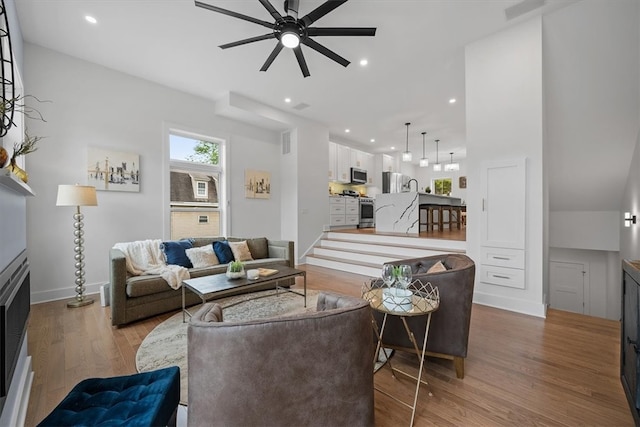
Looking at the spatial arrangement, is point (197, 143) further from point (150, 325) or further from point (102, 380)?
point (102, 380)

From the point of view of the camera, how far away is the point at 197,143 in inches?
199

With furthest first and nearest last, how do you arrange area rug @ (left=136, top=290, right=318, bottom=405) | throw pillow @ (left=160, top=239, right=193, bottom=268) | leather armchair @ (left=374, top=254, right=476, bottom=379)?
throw pillow @ (left=160, top=239, right=193, bottom=268) < area rug @ (left=136, top=290, right=318, bottom=405) < leather armchair @ (left=374, top=254, right=476, bottom=379)

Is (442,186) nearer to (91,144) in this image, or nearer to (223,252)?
(223,252)

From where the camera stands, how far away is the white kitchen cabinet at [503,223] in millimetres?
3117

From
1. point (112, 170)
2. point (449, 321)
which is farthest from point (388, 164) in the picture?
point (449, 321)

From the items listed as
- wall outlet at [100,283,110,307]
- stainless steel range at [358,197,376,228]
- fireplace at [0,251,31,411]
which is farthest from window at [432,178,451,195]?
fireplace at [0,251,31,411]

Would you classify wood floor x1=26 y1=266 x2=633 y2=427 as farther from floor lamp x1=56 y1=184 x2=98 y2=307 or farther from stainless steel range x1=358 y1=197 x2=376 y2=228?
stainless steel range x1=358 y1=197 x2=376 y2=228

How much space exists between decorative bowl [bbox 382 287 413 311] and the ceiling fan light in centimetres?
244

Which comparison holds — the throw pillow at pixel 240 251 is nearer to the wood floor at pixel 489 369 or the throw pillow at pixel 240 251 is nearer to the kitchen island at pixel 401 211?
the wood floor at pixel 489 369

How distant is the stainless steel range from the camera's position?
8227mm

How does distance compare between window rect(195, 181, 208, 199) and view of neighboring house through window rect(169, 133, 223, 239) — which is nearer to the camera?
view of neighboring house through window rect(169, 133, 223, 239)

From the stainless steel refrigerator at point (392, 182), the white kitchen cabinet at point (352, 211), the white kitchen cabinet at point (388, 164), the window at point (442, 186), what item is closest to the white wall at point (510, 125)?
the white kitchen cabinet at point (352, 211)

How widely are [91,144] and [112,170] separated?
1.39 feet

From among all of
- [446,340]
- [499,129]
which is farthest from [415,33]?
[446,340]
